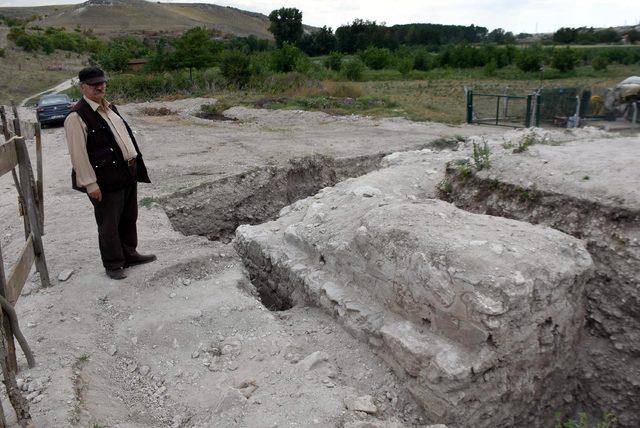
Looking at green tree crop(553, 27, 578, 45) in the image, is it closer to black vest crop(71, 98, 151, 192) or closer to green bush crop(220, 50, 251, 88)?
green bush crop(220, 50, 251, 88)

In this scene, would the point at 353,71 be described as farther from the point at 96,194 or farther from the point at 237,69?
the point at 96,194

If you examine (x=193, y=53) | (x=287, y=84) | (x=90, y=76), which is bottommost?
(x=287, y=84)

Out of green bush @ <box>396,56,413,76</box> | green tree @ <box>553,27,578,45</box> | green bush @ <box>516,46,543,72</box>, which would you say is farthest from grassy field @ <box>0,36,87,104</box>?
green tree @ <box>553,27,578,45</box>

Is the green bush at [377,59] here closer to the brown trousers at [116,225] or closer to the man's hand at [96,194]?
the brown trousers at [116,225]

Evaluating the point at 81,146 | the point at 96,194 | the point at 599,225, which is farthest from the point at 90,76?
the point at 599,225

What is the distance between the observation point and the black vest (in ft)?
14.6

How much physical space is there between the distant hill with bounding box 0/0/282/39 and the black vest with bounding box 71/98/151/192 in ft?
273

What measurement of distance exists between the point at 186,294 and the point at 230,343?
89 cm

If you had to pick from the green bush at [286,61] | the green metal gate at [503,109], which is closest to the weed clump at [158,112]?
the green metal gate at [503,109]

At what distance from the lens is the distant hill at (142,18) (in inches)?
3487

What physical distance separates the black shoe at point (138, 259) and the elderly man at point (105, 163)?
0.15 meters

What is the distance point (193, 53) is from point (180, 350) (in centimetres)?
3056

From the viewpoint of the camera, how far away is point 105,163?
4.55m

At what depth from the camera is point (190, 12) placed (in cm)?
11888
